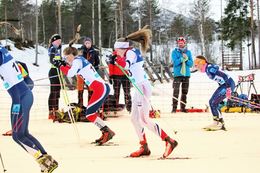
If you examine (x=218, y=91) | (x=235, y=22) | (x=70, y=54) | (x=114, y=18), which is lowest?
(x=218, y=91)

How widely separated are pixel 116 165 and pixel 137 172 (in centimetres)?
44

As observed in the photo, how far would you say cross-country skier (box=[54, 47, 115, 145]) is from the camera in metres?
6.80

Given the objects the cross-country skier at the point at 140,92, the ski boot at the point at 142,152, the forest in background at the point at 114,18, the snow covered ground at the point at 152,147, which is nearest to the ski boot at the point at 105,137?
the snow covered ground at the point at 152,147

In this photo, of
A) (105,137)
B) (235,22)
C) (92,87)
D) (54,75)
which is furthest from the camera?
(235,22)

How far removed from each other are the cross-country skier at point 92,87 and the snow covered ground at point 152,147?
27cm

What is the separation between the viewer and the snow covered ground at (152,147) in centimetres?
512

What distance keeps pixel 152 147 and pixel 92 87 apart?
128 centimetres

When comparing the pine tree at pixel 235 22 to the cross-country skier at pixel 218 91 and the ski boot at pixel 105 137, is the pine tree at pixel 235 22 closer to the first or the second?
the cross-country skier at pixel 218 91

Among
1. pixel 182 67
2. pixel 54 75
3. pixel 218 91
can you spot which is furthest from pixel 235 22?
pixel 218 91

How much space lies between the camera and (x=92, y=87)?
701cm

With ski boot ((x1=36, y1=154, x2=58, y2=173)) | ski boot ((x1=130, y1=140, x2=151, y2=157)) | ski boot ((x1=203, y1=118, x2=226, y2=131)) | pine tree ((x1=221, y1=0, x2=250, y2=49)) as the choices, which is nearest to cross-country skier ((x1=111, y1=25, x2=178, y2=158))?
ski boot ((x1=130, y1=140, x2=151, y2=157))

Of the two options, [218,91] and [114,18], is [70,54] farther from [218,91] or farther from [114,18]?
[114,18]

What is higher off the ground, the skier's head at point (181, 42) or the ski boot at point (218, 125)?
the skier's head at point (181, 42)

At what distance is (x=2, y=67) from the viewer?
447 cm
